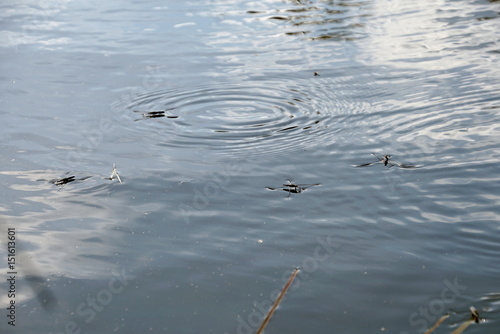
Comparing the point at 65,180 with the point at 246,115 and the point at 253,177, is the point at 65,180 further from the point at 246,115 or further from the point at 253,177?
the point at 246,115

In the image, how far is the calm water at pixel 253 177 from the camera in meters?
4.25

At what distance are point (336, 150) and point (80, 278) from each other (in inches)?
111

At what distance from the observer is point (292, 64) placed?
888 centimetres

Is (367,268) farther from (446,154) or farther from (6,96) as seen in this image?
(6,96)

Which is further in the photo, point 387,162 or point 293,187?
point 387,162

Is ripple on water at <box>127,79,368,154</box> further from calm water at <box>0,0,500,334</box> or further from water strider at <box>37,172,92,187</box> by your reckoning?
water strider at <box>37,172,92,187</box>

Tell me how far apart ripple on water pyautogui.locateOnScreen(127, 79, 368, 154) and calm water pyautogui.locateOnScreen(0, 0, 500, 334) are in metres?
0.03

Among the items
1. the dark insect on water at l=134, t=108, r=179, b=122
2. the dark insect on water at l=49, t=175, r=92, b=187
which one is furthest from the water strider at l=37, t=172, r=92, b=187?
the dark insect on water at l=134, t=108, r=179, b=122

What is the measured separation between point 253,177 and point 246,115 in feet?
5.33

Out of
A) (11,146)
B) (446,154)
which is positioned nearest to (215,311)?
(446,154)

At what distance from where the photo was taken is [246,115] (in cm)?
740

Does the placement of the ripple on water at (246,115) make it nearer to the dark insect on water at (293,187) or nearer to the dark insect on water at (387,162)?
the dark insect on water at (387,162)

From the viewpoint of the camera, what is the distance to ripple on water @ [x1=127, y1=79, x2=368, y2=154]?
6.68 meters

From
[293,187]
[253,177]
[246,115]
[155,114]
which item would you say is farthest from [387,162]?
[155,114]
